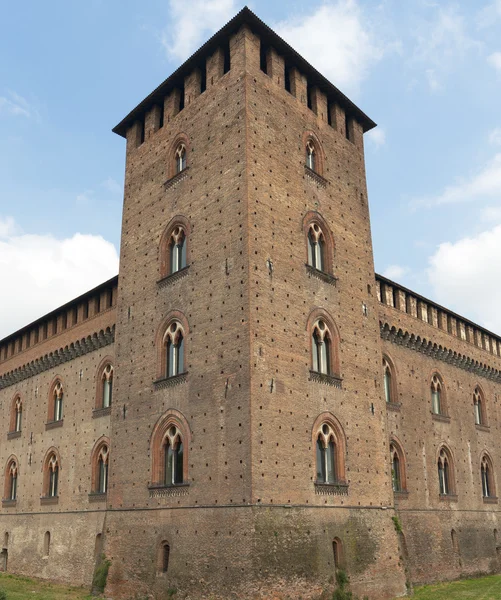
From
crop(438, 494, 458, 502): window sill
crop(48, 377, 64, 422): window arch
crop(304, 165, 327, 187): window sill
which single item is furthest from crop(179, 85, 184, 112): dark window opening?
crop(438, 494, 458, 502): window sill

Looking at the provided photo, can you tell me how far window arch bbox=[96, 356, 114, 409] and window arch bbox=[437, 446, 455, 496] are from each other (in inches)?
435

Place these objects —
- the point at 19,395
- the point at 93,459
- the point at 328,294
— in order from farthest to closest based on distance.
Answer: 1. the point at 19,395
2. the point at 93,459
3. the point at 328,294

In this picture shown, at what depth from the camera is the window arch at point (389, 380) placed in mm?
20000

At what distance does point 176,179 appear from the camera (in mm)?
17656

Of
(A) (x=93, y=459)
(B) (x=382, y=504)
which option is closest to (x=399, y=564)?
(B) (x=382, y=504)

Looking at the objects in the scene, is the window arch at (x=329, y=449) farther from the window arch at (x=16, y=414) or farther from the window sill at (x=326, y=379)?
the window arch at (x=16, y=414)

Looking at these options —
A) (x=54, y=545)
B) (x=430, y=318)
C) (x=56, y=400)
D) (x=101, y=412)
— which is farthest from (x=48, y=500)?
(x=430, y=318)

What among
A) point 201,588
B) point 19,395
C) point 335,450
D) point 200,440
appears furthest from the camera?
point 19,395

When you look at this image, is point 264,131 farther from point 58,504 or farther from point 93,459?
point 58,504

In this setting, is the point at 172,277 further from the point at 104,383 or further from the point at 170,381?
the point at 104,383

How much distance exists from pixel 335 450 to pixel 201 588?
454cm

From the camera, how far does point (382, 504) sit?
16.2m

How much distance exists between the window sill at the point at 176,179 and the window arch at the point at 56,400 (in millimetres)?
8921

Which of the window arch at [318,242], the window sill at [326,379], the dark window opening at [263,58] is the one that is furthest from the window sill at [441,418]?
the dark window opening at [263,58]
